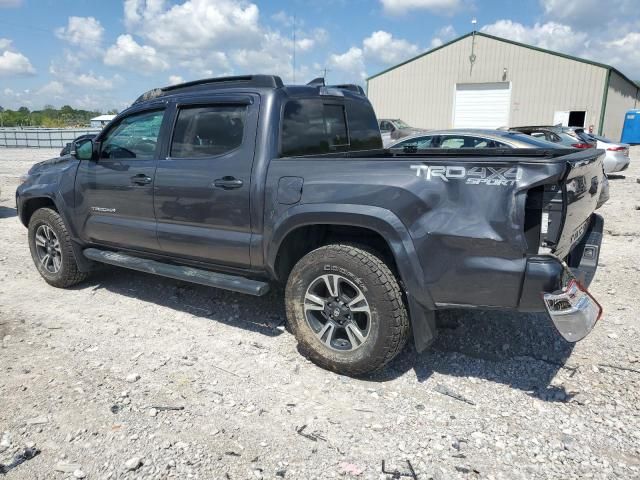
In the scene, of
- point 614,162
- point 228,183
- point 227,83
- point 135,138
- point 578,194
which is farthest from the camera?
point 614,162

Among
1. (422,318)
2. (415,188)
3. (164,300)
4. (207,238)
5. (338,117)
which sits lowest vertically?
(164,300)

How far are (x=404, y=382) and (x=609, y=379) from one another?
1.36 m

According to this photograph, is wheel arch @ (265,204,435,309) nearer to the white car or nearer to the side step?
the side step

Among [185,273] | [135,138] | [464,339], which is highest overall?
[135,138]

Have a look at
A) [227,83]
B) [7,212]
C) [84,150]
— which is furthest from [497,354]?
[7,212]

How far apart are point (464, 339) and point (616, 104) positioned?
30.7 metres

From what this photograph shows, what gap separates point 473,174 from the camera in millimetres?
2773

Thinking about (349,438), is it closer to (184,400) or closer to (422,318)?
(422,318)

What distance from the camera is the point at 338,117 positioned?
438 cm

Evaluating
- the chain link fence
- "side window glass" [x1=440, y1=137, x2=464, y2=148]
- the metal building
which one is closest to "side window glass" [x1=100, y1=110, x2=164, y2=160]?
"side window glass" [x1=440, y1=137, x2=464, y2=148]

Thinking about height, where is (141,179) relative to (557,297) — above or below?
above

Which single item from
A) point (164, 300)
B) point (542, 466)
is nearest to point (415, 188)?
point (542, 466)

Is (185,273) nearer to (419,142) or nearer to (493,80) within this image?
(419,142)

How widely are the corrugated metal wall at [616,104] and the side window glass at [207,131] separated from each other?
28.2 metres
